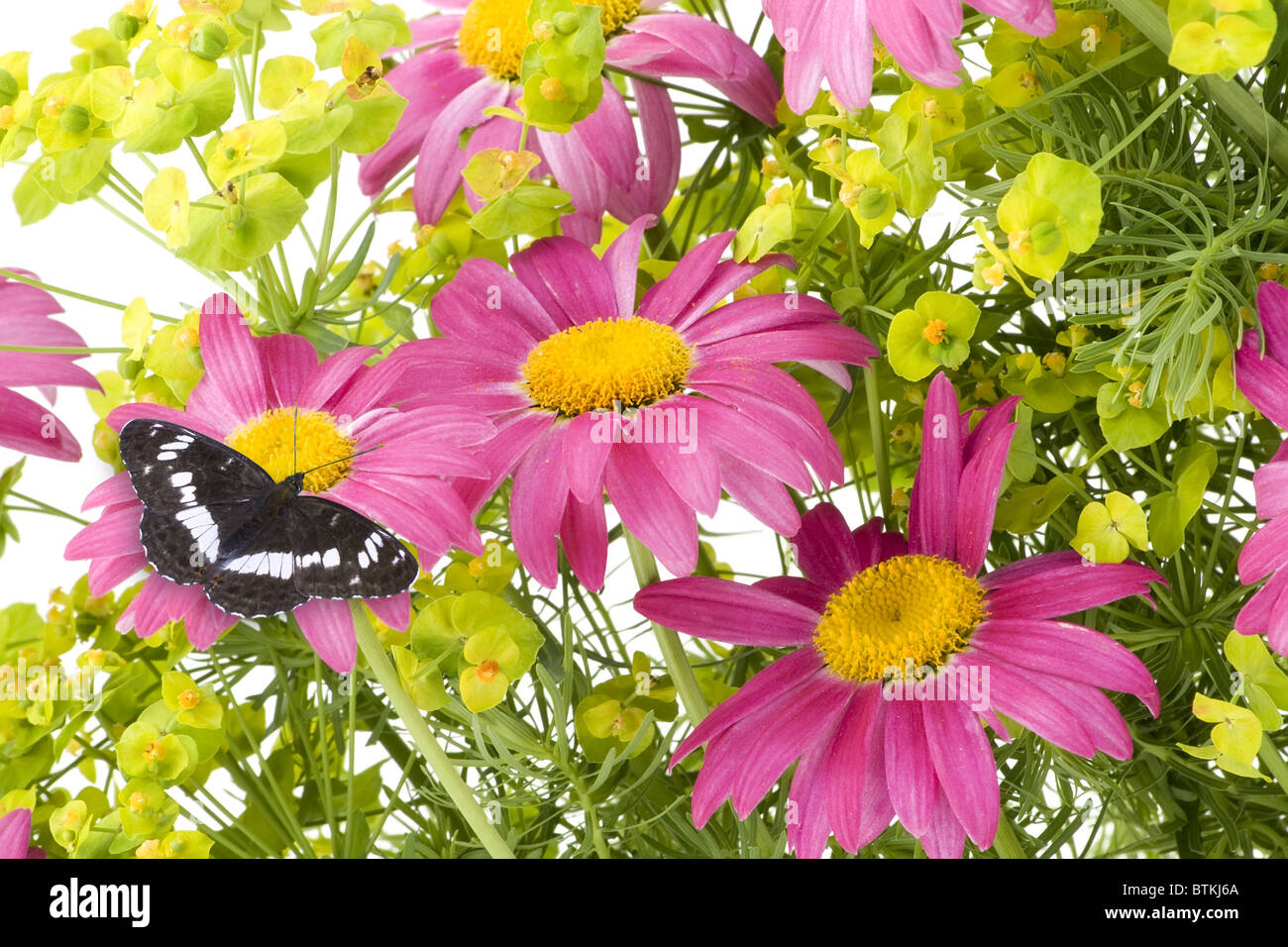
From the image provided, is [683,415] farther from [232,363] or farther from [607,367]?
[232,363]

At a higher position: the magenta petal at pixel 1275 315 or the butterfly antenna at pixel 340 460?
the magenta petal at pixel 1275 315

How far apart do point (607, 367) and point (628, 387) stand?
0.01 meters

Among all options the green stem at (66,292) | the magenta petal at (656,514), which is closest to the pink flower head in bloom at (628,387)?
the magenta petal at (656,514)

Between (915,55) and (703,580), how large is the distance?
17 centimetres

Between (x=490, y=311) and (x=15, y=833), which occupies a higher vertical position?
(x=490, y=311)

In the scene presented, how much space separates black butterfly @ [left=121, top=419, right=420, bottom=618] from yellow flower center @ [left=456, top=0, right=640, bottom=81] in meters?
Answer: 0.20

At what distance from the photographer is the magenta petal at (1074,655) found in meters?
0.38

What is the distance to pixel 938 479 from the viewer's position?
0.43 metres

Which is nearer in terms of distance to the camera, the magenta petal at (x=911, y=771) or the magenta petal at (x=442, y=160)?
the magenta petal at (x=911, y=771)

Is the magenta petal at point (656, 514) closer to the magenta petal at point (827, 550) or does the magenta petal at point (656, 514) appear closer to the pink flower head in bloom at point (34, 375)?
the magenta petal at point (827, 550)

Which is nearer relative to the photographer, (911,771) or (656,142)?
(911,771)

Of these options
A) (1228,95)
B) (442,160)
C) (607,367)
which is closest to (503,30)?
(442,160)

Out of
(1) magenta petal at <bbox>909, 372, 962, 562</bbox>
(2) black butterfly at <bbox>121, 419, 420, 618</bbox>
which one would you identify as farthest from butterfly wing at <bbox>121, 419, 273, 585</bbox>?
(1) magenta petal at <bbox>909, 372, 962, 562</bbox>

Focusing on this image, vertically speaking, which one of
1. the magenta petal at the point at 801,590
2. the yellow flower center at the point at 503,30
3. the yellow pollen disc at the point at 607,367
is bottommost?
the magenta petal at the point at 801,590
